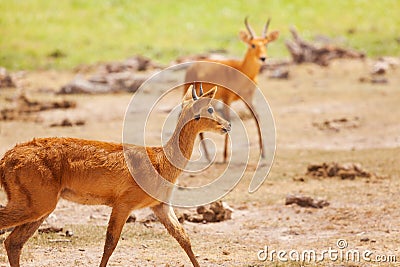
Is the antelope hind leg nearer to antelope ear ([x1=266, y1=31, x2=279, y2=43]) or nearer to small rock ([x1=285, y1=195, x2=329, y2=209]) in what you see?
small rock ([x1=285, y1=195, x2=329, y2=209])

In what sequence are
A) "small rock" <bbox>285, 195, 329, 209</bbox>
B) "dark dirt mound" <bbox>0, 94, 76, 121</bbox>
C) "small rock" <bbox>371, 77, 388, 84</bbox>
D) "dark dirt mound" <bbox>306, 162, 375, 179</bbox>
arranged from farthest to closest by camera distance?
"small rock" <bbox>371, 77, 388, 84</bbox>, "dark dirt mound" <bbox>0, 94, 76, 121</bbox>, "dark dirt mound" <bbox>306, 162, 375, 179</bbox>, "small rock" <bbox>285, 195, 329, 209</bbox>

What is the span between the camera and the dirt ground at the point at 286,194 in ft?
30.7

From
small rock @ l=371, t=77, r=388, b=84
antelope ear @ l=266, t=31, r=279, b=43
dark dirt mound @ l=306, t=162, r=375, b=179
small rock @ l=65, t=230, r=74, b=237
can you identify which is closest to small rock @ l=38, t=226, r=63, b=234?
small rock @ l=65, t=230, r=74, b=237

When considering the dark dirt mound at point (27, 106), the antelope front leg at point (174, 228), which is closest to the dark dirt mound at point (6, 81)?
the dark dirt mound at point (27, 106)

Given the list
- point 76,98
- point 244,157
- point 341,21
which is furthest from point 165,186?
point 341,21

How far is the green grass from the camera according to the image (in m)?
28.1

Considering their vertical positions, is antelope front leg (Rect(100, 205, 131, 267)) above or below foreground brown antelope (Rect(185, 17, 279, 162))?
below

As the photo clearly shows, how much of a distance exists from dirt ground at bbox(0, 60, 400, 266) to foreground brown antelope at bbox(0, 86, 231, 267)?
830 mm

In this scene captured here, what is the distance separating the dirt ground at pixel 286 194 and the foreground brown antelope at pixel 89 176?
83 cm

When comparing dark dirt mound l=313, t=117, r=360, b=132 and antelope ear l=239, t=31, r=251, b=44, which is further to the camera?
dark dirt mound l=313, t=117, r=360, b=132

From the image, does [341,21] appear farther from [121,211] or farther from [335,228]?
[121,211]

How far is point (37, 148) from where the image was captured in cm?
802

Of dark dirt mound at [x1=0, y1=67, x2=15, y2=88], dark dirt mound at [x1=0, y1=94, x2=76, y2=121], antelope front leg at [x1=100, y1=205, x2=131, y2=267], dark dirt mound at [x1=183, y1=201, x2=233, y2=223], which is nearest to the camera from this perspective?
antelope front leg at [x1=100, y1=205, x2=131, y2=267]


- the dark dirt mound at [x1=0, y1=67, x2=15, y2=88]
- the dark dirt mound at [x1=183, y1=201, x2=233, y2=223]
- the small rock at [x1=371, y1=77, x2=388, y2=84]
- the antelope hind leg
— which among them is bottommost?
the antelope hind leg
